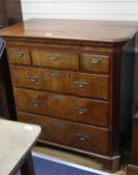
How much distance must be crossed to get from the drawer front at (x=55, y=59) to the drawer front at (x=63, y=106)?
0.23 meters

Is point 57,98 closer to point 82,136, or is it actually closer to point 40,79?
point 40,79

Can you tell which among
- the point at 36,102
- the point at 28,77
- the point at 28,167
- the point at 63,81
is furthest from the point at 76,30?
the point at 28,167

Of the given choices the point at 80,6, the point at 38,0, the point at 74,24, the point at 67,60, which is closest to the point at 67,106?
the point at 67,60

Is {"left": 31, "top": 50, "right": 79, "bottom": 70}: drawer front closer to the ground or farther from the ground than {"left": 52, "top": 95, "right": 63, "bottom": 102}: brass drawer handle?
farther from the ground

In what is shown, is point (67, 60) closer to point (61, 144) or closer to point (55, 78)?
point (55, 78)

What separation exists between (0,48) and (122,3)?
0.98 metres

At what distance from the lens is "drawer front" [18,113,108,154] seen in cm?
188

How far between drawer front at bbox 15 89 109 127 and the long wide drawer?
0.05 meters

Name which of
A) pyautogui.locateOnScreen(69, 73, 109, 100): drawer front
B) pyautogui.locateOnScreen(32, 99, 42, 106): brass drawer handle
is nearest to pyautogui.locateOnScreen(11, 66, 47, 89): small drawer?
pyautogui.locateOnScreen(32, 99, 42, 106): brass drawer handle

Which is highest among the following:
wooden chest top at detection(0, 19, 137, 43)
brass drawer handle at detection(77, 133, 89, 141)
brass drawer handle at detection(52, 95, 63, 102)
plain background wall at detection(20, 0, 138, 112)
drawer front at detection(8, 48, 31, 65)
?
plain background wall at detection(20, 0, 138, 112)

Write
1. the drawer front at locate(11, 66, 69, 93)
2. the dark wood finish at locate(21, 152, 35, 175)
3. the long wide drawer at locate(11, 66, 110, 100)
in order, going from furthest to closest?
the drawer front at locate(11, 66, 69, 93) → the long wide drawer at locate(11, 66, 110, 100) → the dark wood finish at locate(21, 152, 35, 175)

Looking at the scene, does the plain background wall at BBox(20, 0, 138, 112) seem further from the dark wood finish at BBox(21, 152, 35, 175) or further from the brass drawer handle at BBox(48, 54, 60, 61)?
the dark wood finish at BBox(21, 152, 35, 175)

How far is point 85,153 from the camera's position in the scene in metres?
1.99

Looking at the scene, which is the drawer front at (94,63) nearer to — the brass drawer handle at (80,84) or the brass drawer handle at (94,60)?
the brass drawer handle at (94,60)
